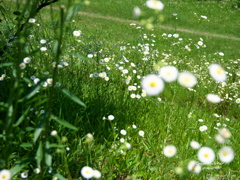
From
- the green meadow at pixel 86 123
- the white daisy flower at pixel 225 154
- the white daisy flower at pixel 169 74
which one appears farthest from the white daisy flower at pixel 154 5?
the white daisy flower at pixel 225 154

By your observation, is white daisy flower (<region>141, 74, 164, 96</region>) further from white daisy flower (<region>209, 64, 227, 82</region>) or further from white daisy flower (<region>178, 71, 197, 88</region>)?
white daisy flower (<region>209, 64, 227, 82</region>)

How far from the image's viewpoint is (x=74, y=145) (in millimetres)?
2260

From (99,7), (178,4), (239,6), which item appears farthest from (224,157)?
(239,6)

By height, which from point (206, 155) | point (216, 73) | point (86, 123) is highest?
point (216, 73)

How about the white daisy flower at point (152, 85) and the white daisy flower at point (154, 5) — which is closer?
the white daisy flower at point (152, 85)

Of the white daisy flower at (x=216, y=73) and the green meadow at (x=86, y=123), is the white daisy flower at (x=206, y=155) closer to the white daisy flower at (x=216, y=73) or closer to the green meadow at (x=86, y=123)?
the green meadow at (x=86, y=123)

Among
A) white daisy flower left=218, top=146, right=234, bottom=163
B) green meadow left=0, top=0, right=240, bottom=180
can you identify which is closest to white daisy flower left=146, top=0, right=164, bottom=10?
green meadow left=0, top=0, right=240, bottom=180

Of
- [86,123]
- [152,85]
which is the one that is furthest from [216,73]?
[86,123]

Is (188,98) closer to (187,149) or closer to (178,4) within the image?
(187,149)

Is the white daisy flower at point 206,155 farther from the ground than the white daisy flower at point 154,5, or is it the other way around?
the white daisy flower at point 154,5

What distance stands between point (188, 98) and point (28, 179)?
4.03 meters

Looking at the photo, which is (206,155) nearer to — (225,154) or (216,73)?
(225,154)

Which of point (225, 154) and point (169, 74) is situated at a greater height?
point (169, 74)

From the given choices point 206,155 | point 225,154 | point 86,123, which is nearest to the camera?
point 225,154
